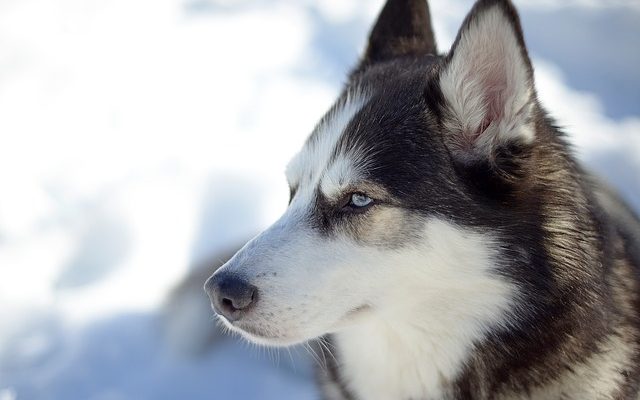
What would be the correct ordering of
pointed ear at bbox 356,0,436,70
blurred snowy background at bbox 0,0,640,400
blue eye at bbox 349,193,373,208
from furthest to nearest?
blurred snowy background at bbox 0,0,640,400 → pointed ear at bbox 356,0,436,70 → blue eye at bbox 349,193,373,208

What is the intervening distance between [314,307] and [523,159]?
0.59 metres

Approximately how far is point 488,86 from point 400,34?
0.64 metres

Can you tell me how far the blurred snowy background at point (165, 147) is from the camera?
2.66 m

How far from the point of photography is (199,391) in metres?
2.56

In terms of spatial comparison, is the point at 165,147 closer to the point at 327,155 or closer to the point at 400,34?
the point at 400,34

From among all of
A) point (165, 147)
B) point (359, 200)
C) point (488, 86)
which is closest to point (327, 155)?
point (359, 200)

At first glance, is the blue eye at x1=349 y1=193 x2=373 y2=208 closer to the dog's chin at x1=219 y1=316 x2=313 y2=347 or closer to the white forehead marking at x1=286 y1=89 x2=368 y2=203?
the white forehead marking at x1=286 y1=89 x2=368 y2=203

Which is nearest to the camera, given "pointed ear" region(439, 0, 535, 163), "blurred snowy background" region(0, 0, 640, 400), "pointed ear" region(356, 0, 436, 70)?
"pointed ear" region(439, 0, 535, 163)

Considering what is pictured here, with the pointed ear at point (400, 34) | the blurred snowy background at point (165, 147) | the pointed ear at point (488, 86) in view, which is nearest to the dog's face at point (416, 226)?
the pointed ear at point (488, 86)

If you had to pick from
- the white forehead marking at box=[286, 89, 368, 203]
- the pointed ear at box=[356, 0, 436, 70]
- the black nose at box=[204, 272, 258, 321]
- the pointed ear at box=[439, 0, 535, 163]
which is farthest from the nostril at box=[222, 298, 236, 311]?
the pointed ear at box=[356, 0, 436, 70]

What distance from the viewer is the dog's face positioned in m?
1.54

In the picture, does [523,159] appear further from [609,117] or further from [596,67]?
[596,67]

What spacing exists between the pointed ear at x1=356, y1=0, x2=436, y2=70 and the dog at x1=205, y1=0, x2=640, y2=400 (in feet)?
1.41

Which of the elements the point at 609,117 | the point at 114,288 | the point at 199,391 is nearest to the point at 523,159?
the point at 199,391
